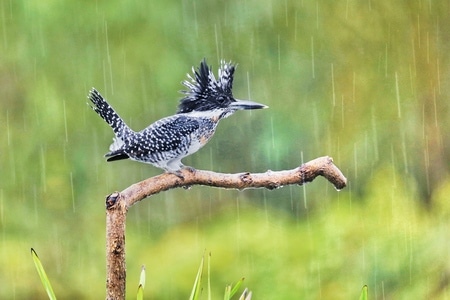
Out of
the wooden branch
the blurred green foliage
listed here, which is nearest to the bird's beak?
the wooden branch

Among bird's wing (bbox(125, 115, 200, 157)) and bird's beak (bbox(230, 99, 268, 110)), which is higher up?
bird's beak (bbox(230, 99, 268, 110))

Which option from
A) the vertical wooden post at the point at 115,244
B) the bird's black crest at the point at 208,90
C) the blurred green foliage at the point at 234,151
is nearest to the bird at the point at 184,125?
the bird's black crest at the point at 208,90

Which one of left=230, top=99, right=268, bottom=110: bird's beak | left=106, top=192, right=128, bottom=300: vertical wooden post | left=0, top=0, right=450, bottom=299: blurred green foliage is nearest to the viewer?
left=106, top=192, right=128, bottom=300: vertical wooden post

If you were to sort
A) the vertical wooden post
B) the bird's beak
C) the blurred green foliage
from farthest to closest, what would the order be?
the blurred green foliage < the bird's beak < the vertical wooden post

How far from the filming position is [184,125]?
4.75 feet

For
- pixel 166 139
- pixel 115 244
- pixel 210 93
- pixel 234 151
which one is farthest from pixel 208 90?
pixel 234 151

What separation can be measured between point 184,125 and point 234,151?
105 centimetres

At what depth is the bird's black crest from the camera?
147 centimetres

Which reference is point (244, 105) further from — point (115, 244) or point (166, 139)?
point (115, 244)

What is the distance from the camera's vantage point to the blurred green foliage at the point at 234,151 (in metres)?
2.50

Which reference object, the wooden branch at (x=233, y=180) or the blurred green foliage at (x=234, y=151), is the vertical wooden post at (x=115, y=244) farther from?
the blurred green foliage at (x=234, y=151)

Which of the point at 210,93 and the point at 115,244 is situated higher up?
the point at 210,93

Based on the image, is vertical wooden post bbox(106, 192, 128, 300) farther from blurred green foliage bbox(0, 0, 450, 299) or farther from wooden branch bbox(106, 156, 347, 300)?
blurred green foliage bbox(0, 0, 450, 299)

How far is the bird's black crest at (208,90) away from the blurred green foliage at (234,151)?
0.98 m
